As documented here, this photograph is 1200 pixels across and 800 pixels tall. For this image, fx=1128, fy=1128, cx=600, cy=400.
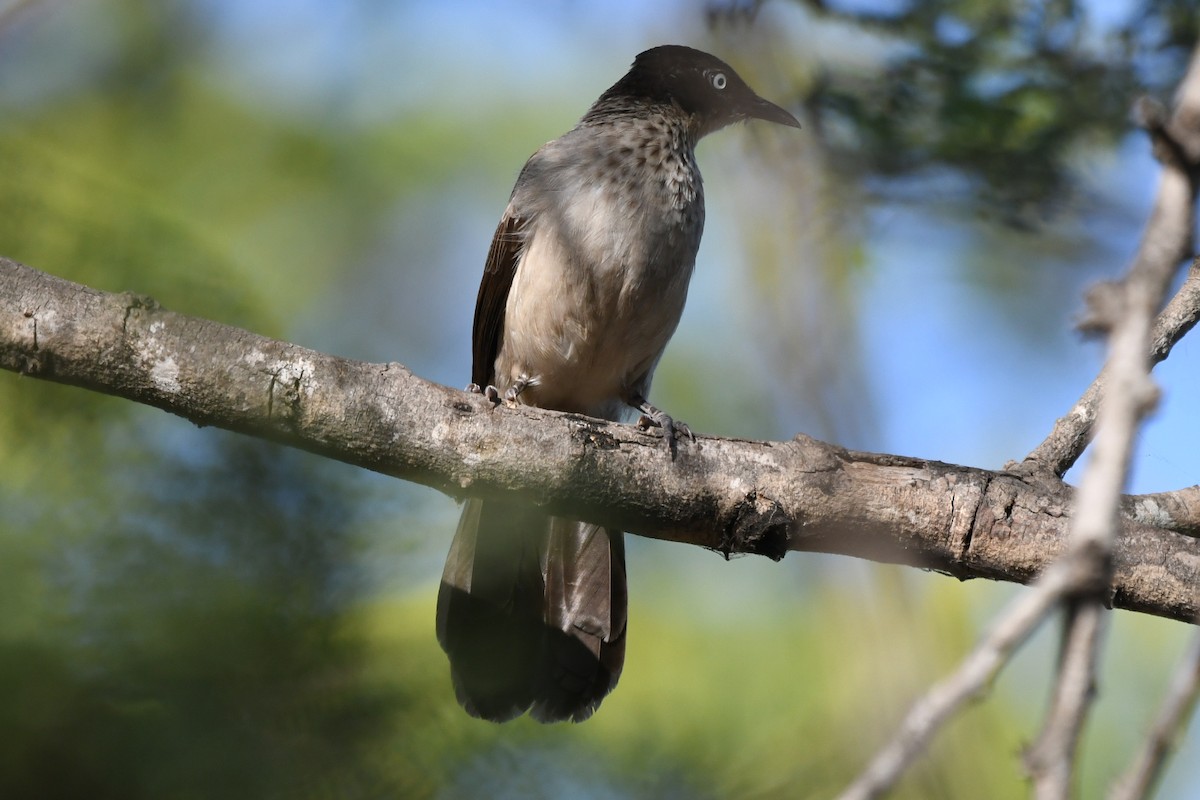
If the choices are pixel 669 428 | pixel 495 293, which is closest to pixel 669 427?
pixel 669 428

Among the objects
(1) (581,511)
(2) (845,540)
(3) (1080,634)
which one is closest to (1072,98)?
(2) (845,540)

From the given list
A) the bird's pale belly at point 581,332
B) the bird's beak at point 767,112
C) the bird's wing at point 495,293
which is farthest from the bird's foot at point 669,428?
the bird's wing at point 495,293

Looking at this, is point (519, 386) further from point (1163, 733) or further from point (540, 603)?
point (1163, 733)

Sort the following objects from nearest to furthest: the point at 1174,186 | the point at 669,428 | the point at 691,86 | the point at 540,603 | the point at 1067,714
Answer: the point at 1067,714 < the point at 1174,186 < the point at 669,428 < the point at 540,603 < the point at 691,86

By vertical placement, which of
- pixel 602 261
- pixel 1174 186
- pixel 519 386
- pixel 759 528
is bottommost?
pixel 1174 186

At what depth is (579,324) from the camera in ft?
14.5

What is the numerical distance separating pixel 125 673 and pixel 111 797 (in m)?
0.18

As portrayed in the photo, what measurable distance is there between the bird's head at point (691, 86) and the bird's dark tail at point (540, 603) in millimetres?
1979

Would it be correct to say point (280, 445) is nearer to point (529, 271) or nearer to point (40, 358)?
point (40, 358)

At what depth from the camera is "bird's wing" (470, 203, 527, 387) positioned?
4.66 m

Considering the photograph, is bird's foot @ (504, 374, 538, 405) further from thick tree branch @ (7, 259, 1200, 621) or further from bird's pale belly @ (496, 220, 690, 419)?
thick tree branch @ (7, 259, 1200, 621)

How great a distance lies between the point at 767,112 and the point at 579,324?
111 centimetres

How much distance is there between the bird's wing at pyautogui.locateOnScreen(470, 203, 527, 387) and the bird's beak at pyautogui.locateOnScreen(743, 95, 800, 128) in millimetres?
1041

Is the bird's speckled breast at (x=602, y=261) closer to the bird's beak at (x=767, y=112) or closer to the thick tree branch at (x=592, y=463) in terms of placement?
the bird's beak at (x=767, y=112)
